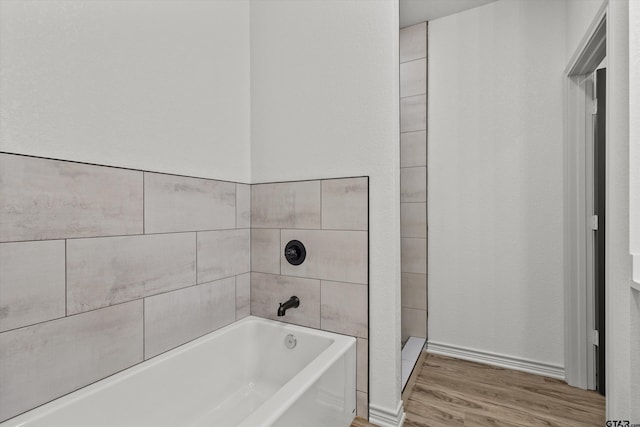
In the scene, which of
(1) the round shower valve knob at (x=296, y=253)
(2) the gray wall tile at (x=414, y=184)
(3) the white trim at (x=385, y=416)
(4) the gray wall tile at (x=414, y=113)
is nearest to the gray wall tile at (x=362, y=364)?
(3) the white trim at (x=385, y=416)

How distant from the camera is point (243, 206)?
1.95 m

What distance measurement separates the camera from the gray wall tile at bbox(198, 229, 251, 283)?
5.46 ft

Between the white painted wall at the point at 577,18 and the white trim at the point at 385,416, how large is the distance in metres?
2.25

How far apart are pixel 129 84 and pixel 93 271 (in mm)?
789

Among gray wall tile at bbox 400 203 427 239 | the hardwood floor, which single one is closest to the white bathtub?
the hardwood floor

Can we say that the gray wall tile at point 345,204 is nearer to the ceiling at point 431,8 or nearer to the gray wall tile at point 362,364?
the gray wall tile at point 362,364

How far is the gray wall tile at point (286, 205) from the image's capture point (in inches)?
69.7

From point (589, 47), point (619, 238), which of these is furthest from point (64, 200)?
point (589, 47)

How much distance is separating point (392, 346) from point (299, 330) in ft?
1.66

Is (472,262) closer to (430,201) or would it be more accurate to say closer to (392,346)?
(430,201)

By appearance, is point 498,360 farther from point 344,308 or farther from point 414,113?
point 414,113

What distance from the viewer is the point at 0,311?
0.97 meters

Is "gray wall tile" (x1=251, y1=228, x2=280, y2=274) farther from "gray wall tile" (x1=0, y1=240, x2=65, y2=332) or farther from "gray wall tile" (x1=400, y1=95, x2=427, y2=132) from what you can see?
"gray wall tile" (x1=400, y1=95, x2=427, y2=132)

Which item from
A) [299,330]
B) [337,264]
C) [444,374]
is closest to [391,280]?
[337,264]
